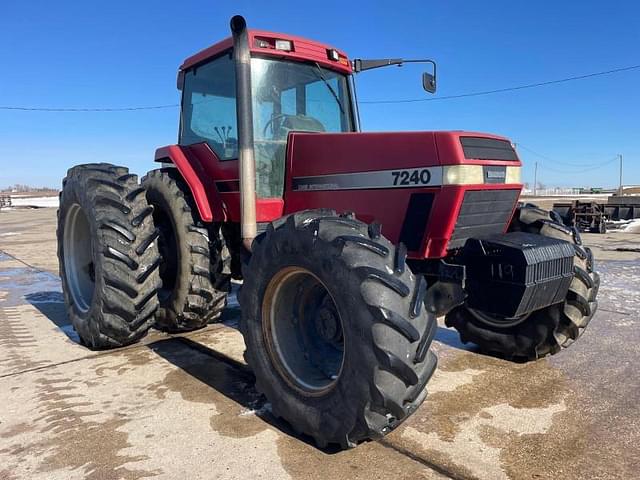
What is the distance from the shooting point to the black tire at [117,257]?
4020mm

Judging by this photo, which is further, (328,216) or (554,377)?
(554,377)

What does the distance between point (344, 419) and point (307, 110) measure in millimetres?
2715

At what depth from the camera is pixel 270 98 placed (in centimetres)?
405

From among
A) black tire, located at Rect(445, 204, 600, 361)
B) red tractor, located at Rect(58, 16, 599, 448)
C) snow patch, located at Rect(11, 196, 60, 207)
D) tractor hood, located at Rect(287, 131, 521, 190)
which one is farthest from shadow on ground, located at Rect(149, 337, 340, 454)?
snow patch, located at Rect(11, 196, 60, 207)

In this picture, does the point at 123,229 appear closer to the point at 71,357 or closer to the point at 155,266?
the point at 155,266

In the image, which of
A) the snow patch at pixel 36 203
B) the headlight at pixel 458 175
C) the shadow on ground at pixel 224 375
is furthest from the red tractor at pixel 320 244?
the snow patch at pixel 36 203

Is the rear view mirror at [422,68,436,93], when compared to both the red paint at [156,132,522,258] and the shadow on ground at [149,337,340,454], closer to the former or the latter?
the red paint at [156,132,522,258]

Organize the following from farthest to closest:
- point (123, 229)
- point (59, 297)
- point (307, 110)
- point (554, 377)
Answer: point (59, 297) → point (307, 110) → point (123, 229) → point (554, 377)

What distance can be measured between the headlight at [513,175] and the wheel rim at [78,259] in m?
3.87

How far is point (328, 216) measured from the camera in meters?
2.85

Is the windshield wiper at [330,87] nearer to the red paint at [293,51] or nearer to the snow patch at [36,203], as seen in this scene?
the red paint at [293,51]

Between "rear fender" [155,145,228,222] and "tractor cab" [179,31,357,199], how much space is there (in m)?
0.23

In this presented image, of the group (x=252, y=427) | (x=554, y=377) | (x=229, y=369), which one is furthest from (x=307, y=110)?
→ (x=554, y=377)

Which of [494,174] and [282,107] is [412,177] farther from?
[282,107]
